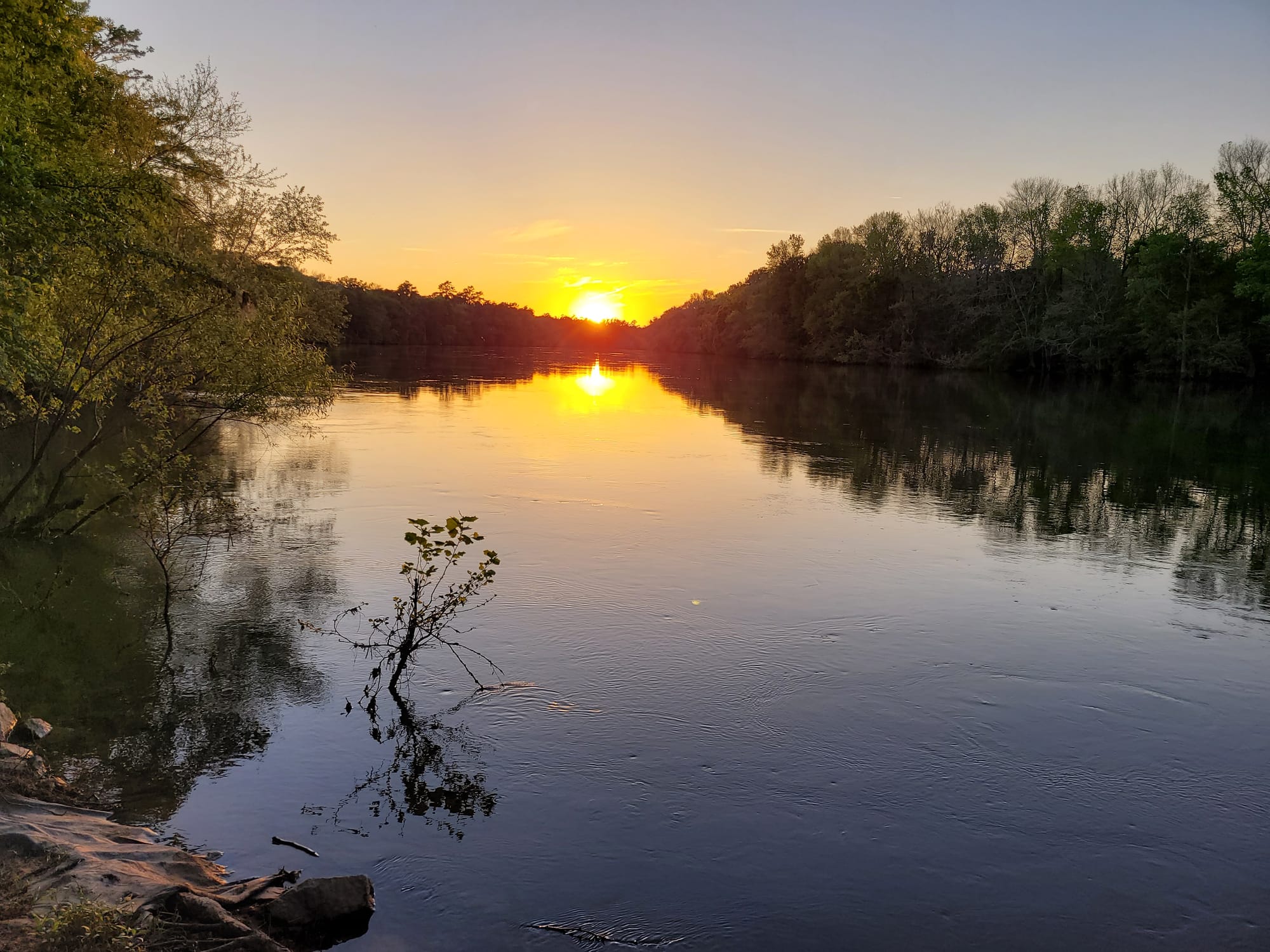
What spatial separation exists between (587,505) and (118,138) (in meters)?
12.4

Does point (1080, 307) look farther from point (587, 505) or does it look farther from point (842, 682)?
point (842, 682)

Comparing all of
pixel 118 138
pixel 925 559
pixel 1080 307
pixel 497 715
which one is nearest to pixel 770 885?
pixel 497 715

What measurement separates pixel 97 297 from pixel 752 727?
1218cm

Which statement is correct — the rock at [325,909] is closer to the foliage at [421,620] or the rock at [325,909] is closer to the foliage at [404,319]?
the foliage at [421,620]

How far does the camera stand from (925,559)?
56.7 ft

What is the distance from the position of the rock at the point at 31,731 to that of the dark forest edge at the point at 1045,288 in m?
81.0

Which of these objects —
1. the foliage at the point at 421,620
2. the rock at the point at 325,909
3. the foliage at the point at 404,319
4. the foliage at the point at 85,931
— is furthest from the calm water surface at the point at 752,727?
the foliage at the point at 404,319

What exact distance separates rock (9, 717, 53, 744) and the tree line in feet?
266

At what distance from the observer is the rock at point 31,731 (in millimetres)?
8906

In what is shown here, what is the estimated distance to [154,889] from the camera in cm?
614

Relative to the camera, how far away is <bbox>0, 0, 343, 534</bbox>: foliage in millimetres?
10766

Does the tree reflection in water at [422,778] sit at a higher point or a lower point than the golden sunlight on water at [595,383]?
lower

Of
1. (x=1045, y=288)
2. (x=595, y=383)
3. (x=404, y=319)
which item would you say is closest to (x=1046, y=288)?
(x=1045, y=288)

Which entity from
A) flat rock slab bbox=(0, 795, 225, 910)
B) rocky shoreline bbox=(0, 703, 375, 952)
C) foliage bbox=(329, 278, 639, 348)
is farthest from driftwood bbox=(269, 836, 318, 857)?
foliage bbox=(329, 278, 639, 348)
